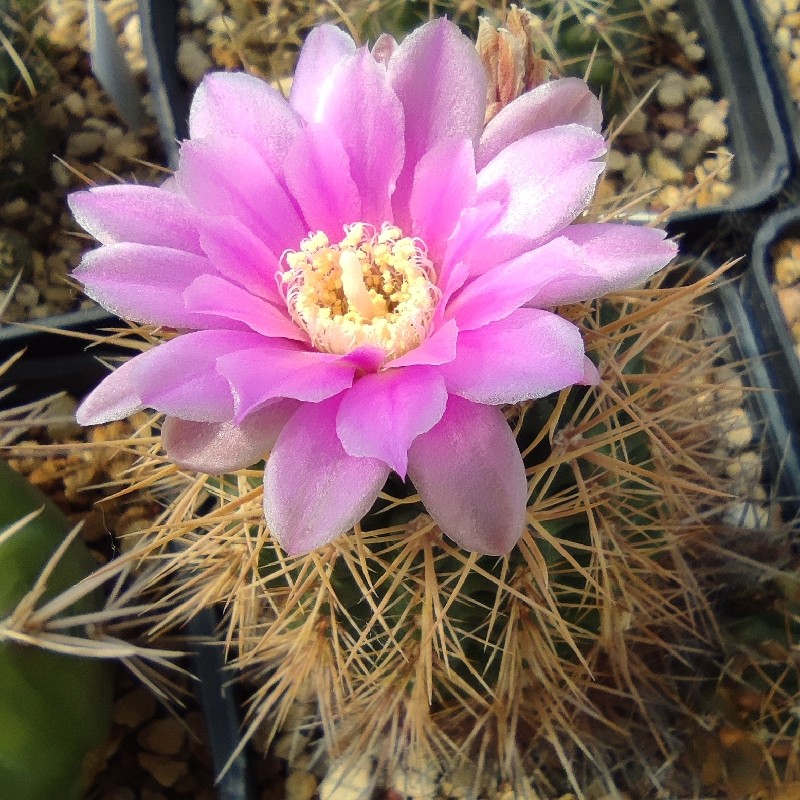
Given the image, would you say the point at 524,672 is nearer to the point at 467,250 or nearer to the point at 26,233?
the point at 467,250

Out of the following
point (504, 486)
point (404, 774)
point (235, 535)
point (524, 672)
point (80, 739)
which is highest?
point (504, 486)

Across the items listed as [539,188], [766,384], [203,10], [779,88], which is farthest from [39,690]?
[779,88]

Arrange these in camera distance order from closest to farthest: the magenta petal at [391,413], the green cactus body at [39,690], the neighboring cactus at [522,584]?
1. the magenta petal at [391,413]
2. the neighboring cactus at [522,584]
3. the green cactus body at [39,690]

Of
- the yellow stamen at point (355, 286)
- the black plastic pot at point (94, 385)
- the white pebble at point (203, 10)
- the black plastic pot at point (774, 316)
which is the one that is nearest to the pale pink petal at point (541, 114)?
the yellow stamen at point (355, 286)

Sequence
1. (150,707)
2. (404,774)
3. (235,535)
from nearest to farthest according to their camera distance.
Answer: (235,535) < (404,774) < (150,707)

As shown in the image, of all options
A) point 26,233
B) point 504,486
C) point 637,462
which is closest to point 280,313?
point 504,486

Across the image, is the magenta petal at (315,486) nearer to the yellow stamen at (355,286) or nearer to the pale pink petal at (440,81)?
the yellow stamen at (355,286)

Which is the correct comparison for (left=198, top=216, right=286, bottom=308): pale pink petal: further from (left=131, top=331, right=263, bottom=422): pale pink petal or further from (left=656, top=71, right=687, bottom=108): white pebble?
(left=656, top=71, right=687, bottom=108): white pebble

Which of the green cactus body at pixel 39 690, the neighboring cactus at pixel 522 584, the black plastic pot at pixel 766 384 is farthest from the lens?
the black plastic pot at pixel 766 384
